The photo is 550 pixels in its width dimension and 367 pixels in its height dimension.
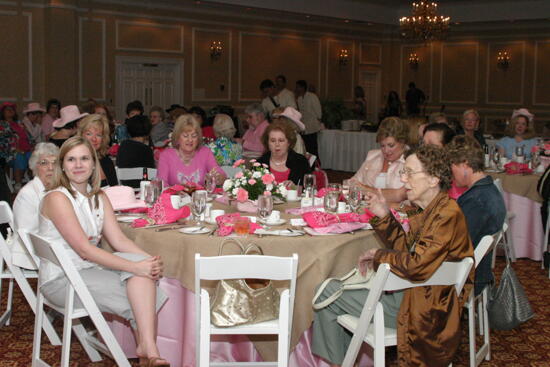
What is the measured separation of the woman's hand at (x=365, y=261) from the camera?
343 centimetres

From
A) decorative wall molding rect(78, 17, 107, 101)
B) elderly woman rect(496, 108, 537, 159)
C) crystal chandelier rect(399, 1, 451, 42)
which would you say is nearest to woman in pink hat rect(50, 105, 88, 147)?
elderly woman rect(496, 108, 537, 159)

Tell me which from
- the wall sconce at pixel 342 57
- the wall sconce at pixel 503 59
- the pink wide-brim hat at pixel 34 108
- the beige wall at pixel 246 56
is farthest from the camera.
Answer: the wall sconce at pixel 342 57

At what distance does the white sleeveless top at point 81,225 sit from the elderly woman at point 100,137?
63.5 inches

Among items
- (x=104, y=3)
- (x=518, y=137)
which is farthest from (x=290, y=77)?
(x=518, y=137)

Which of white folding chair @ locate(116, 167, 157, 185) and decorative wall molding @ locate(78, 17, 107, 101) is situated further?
decorative wall molding @ locate(78, 17, 107, 101)

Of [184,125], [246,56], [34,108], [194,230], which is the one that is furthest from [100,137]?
[246,56]

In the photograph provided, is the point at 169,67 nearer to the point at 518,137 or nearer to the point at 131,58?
the point at 131,58

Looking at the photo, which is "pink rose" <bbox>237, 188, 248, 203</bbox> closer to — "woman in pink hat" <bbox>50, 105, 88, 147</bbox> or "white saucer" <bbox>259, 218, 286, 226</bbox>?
"white saucer" <bbox>259, 218, 286, 226</bbox>

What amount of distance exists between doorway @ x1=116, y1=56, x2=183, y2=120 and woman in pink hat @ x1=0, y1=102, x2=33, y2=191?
303 cm

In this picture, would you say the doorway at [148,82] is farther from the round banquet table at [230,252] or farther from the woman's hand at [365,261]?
the woman's hand at [365,261]

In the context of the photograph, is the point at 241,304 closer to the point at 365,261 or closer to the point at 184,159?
the point at 365,261

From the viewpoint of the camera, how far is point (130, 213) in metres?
4.21

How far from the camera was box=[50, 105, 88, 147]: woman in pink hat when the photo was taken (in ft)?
23.6

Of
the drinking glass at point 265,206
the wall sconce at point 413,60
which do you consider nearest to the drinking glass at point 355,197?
the drinking glass at point 265,206
